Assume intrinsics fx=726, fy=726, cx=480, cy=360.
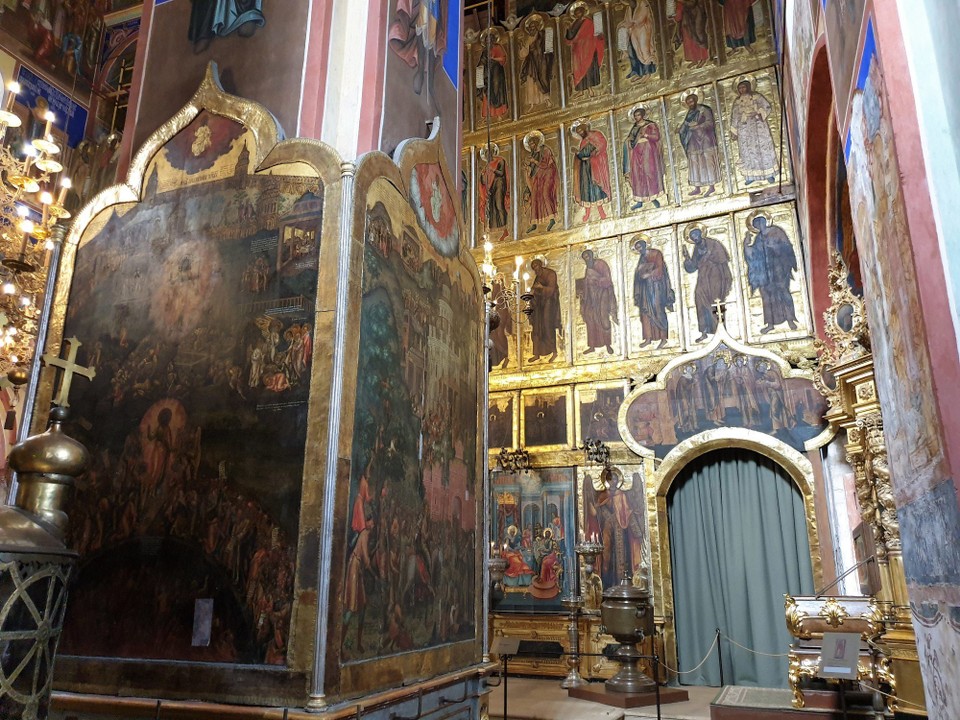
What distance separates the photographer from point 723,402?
1068 centimetres

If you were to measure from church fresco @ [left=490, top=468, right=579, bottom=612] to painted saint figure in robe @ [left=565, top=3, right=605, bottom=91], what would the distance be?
23.6ft

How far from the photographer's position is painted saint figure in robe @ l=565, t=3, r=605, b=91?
525 inches

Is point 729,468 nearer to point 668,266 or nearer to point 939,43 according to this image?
point 668,266

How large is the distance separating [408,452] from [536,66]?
1098cm

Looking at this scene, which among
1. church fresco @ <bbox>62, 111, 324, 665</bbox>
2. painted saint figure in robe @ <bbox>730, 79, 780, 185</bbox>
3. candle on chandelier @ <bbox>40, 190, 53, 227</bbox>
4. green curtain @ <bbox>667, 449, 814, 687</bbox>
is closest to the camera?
church fresco @ <bbox>62, 111, 324, 665</bbox>

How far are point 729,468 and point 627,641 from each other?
10.8 ft

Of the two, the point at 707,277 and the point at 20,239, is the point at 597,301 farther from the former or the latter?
the point at 20,239

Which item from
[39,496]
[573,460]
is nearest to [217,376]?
[39,496]

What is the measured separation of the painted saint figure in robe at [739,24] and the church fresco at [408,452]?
8617 mm

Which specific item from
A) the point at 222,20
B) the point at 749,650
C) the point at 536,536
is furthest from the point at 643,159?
the point at 222,20

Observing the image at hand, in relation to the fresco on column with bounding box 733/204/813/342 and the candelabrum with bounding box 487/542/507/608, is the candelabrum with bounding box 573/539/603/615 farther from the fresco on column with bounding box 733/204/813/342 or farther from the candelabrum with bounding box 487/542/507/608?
the fresco on column with bounding box 733/204/813/342

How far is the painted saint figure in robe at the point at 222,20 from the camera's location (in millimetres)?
5664

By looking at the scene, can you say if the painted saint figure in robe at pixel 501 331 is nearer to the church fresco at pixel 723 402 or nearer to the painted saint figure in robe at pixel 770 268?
the church fresco at pixel 723 402

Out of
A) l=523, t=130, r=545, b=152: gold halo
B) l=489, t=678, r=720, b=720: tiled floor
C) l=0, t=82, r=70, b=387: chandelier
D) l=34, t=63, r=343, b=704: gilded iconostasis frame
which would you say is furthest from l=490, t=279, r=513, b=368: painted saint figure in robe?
l=34, t=63, r=343, b=704: gilded iconostasis frame
